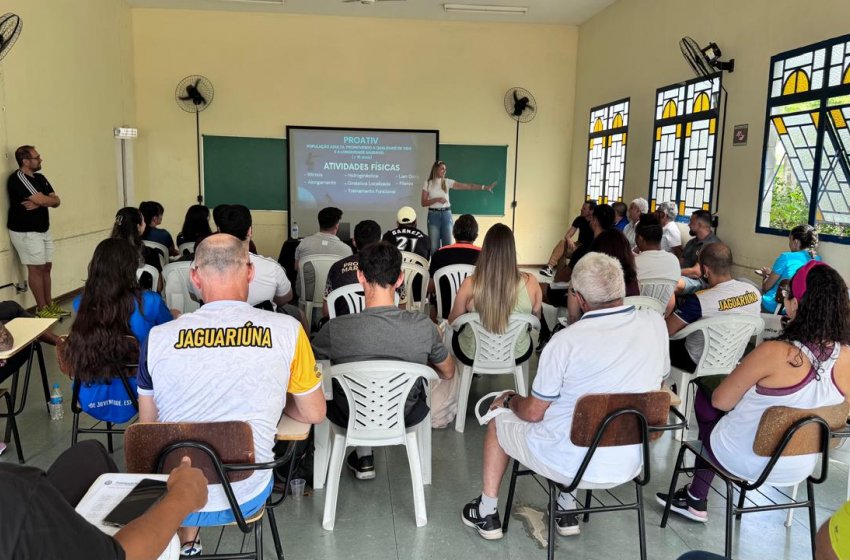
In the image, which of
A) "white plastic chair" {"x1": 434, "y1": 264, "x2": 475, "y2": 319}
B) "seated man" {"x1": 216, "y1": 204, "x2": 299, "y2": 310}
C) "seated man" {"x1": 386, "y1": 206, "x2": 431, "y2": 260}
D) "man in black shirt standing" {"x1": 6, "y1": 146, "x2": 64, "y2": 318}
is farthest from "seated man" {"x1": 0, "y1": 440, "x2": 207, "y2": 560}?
"man in black shirt standing" {"x1": 6, "y1": 146, "x2": 64, "y2": 318}

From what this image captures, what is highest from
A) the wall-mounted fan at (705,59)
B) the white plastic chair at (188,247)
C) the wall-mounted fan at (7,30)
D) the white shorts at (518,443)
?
the wall-mounted fan at (705,59)

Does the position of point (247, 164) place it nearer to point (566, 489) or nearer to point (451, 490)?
point (451, 490)

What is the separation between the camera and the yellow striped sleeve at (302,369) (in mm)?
1774

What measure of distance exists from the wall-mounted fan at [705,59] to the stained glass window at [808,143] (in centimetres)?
63

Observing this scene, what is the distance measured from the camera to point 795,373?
1.95 m

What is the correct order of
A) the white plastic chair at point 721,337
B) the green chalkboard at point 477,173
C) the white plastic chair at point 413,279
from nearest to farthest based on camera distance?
1. the white plastic chair at point 721,337
2. the white plastic chair at point 413,279
3. the green chalkboard at point 477,173

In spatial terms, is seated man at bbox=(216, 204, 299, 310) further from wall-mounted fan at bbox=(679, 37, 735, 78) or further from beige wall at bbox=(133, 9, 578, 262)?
beige wall at bbox=(133, 9, 578, 262)

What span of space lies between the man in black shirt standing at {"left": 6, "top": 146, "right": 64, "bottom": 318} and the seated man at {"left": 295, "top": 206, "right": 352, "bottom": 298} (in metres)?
2.77

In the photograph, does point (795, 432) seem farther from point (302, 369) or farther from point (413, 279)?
point (413, 279)

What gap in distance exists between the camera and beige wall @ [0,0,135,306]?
5.71m

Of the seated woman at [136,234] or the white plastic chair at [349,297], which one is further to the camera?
the seated woman at [136,234]

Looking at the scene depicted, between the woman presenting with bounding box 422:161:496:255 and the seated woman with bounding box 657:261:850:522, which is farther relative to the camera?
the woman presenting with bounding box 422:161:496:255

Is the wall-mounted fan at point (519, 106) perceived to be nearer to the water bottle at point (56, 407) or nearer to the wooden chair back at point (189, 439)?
the water bottle at point (56, 407)

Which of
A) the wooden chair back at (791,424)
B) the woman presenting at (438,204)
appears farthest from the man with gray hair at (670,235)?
the wooden chair back at (791,424)
